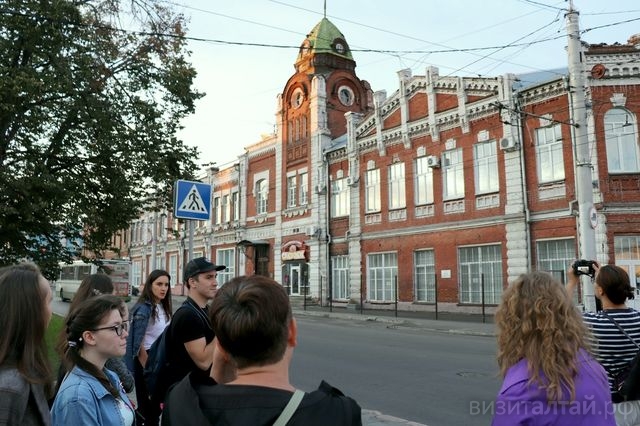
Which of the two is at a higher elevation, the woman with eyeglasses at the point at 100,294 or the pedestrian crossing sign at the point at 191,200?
the pedestrian crossing sign at the point at 191,200

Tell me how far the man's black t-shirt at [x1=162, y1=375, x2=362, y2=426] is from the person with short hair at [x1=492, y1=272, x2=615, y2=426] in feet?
3.32

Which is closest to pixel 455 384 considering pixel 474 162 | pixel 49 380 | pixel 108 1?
pixel 49 380

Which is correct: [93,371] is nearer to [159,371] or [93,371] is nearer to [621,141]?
[159,371]

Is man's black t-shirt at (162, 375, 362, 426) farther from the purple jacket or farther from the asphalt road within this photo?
the asphalt road

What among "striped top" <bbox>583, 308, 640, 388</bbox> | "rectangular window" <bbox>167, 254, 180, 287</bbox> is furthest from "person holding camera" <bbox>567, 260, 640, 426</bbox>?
"rectangular window" <bbox>167, 254, 180, 287</bbox>

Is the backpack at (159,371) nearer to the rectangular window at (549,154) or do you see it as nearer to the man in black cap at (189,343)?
the man in black cap at (189,343)

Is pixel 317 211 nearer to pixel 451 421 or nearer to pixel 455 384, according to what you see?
pixel 455 384

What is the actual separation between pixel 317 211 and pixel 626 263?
1774 cm

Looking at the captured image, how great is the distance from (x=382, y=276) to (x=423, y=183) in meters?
5.56

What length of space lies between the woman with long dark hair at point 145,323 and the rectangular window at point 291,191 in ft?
96.1

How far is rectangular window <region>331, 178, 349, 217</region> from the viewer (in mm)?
31266

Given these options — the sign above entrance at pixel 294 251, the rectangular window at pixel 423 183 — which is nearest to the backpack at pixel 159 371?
the rectangular window at pixel 423 183

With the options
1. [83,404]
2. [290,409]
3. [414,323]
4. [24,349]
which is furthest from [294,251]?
[290,409]

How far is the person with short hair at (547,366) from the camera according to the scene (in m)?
2.45
